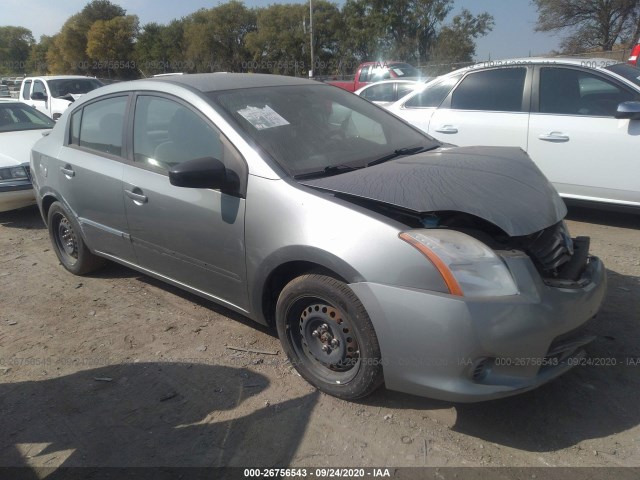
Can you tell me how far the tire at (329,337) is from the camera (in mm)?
2572

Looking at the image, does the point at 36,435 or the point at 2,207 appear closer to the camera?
the point at 36,435

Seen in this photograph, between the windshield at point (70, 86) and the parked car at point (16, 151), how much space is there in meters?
5.28

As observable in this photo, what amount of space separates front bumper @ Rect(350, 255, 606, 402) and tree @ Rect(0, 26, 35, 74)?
68.5m

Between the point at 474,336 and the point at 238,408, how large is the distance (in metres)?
1.31

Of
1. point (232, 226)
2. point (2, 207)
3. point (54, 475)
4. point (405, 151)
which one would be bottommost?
point (54, 475)

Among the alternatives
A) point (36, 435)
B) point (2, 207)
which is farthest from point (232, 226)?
point (2, 207)

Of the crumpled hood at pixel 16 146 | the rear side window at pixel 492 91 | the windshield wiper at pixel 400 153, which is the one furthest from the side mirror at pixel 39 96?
the windshield wiper at pixel 400 153

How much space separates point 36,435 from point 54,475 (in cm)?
37

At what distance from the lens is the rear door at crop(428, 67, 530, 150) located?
558cm

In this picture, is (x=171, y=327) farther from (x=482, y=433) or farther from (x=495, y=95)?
(x=495, y=95)

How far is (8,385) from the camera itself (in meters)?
3.19

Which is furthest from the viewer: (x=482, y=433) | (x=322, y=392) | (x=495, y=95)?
(x=495, y=95)

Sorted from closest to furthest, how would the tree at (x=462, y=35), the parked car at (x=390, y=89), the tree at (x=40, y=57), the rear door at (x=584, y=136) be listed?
the rear door at (x=584, y=136) → the parked car at (x=390, y=89) → the tree at (x=462, y=35) → the tree at (x=40, y=57)

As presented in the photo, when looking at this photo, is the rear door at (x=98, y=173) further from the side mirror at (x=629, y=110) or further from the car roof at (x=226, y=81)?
the side mirror at (x=629, y=110)
